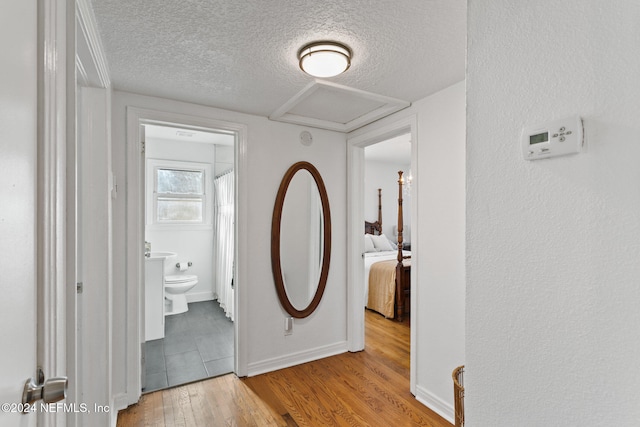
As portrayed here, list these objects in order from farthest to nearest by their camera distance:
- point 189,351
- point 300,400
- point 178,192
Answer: point 178,192, point 189,351, point 300,400

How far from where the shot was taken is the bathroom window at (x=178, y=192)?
453 cm

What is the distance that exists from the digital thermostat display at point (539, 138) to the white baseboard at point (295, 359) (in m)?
2.60

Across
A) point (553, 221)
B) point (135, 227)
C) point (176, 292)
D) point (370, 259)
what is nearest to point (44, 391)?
point (553, 221)

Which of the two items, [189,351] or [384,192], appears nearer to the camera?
[189,351]

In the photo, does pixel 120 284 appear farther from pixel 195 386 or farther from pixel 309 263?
pixel 309 263

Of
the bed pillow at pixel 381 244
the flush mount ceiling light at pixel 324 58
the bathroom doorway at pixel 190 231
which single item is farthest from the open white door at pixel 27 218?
the bed pillow at pixel 381 244

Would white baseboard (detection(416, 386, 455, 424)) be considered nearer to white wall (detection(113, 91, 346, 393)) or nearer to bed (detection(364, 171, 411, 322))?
white wall (detection(113, 91, 346, 393))

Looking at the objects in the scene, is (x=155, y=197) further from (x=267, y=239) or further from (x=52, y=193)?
(x=52, y=193)

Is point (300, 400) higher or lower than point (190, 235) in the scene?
lower

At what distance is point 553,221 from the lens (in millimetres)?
803

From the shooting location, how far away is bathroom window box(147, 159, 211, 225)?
14.9 feet

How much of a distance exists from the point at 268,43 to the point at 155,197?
365cm

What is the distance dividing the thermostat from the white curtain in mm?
3600

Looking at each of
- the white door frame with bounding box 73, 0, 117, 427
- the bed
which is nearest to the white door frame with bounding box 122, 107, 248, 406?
the white door frame with bounding box 73, 0, 117, 427
